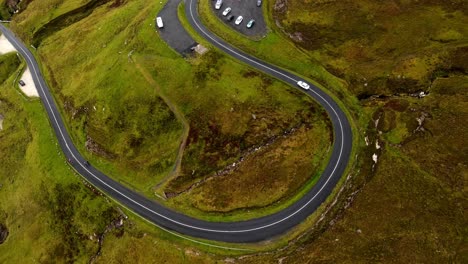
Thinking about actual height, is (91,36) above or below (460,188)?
above

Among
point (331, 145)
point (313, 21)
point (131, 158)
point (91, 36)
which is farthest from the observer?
point (91, 36)

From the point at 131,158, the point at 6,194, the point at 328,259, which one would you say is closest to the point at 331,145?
the point at 328,259

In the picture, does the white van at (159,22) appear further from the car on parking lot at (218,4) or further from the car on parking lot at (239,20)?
the car on parking lot at (239,20)

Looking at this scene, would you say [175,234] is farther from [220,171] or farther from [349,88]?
[349,88]

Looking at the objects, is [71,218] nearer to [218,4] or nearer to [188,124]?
[188,124]

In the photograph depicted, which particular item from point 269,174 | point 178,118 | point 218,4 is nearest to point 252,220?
point 269,174

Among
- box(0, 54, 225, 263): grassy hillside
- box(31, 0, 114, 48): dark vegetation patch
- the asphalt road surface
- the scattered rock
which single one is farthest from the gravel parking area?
box(31, 0, 114, 48): dark vegetation patch

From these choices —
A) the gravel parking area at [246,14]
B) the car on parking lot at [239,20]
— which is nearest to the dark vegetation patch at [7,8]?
the gravel parking area at [246,14]

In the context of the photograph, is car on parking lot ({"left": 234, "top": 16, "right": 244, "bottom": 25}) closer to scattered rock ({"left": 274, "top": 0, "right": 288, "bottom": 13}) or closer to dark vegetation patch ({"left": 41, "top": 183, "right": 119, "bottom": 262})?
scattered rock ({"left": 274, "top": 0, "right": 288, "bottom": 13})
